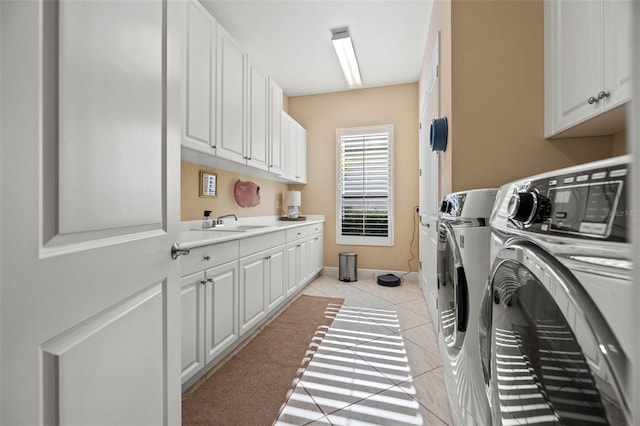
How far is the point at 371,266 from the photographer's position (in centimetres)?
422

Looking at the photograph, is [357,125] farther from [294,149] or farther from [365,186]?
[294,149]

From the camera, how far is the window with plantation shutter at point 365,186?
13.6 feet

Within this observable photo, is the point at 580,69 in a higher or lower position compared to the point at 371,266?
higher

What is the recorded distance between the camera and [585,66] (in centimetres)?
132

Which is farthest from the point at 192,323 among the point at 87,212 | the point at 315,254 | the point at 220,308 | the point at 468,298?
the point at 315,254

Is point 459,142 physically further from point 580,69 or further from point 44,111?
point 44,111

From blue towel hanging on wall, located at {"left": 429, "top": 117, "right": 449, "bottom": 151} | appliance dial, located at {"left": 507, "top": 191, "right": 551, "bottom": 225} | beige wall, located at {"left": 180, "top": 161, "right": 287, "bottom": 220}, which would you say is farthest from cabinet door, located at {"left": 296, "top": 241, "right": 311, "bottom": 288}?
appliance dial, located at {"left": 507, "top": 191, "right": 551, "bottom": 225}

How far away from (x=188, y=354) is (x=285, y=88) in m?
3.71

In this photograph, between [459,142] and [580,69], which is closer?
[580,69]

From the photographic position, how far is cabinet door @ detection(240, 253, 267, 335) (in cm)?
211

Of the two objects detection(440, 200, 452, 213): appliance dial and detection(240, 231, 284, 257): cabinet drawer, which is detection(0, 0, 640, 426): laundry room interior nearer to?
detection(240, 231, 284, 257): cabinet drawer

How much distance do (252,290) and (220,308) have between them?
0.43 metres

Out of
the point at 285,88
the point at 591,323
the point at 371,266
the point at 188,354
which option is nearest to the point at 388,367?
the point at 188,354

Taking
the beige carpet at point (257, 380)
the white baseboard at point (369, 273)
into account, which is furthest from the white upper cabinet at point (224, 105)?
the white baseboard at point (369, 273)
